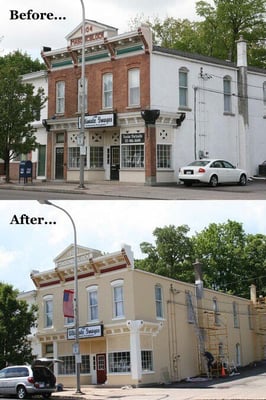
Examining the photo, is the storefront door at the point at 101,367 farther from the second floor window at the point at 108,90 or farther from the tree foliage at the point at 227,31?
the tree foliage at the point at 227,31

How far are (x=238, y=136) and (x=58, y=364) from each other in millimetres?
19576

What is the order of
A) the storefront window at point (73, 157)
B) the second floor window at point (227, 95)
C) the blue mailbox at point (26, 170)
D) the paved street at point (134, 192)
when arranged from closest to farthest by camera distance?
the paved street at point (134, 192), the blue mailbox at point (26, 170), the second floor window at point (227, 95), the storefront window at point (73, 157)

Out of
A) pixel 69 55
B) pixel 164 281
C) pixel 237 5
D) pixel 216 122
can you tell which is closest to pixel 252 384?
pixel 164 281

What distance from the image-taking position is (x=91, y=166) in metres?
40.1

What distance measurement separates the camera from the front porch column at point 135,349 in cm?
2625

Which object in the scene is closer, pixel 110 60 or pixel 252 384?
pixel 252 384

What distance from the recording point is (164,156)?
36938 mm

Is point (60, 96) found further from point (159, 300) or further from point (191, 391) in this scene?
point (191, 391)

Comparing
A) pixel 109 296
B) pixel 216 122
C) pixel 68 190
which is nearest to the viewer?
pixel 109 296

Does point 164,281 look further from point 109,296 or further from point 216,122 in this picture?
point 216,122

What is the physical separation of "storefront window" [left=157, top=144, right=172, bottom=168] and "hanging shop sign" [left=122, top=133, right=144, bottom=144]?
45.7 inches

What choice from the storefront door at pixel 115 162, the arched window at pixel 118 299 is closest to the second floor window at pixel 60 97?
the storefront door at pixel 115 162

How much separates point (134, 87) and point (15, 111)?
7.56 meters

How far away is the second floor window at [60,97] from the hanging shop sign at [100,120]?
332cm
